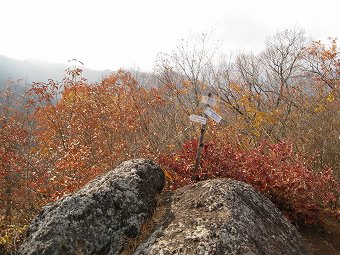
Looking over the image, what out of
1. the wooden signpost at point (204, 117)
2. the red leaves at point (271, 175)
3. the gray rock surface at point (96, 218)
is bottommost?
the gray rock surface at point (96, 218)

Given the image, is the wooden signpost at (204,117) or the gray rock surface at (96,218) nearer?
the gray rock surface at (96,218)

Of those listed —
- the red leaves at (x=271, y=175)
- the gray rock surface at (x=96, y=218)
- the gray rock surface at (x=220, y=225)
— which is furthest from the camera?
the red leaves at (x=271, y=175)

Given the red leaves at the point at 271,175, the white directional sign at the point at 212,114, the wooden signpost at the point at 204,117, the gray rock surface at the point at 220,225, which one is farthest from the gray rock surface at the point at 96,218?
the white directional sign at the point at 212,114

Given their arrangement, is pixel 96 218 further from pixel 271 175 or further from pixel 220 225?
pixel 271 175

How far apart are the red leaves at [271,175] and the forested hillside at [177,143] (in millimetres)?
23

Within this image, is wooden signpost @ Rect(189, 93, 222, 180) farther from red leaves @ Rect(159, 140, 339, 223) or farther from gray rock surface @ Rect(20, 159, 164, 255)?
gray rock surface @ Rect(20, 159, 164, 255)

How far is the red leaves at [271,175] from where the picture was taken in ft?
23.4

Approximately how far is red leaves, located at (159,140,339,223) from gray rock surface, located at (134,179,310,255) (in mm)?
887

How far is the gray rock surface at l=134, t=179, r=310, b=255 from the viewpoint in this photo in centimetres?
472

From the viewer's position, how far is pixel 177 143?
12930 mm

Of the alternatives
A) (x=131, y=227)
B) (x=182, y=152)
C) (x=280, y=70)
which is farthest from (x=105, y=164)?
(x=280, y=70)

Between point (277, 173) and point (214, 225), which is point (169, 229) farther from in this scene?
point (277, 173)

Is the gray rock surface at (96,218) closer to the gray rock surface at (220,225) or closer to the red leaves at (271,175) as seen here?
the gray rock surface at (220,225)

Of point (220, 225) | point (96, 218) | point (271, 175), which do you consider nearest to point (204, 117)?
point (271, 175)
